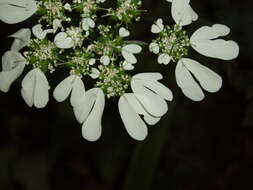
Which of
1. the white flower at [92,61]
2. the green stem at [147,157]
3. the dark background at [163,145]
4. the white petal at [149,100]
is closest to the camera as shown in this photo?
the white petal at [149,100]

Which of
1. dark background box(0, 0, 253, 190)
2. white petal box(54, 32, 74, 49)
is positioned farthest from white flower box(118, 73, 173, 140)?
dark background box(0, 0, 253, 190)

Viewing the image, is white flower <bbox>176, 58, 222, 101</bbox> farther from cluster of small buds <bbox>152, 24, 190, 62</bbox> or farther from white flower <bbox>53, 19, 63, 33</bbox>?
white flower <bbox>53, 19, 63, 33</bbox>

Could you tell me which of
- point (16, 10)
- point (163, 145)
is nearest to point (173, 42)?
point (16, 10)

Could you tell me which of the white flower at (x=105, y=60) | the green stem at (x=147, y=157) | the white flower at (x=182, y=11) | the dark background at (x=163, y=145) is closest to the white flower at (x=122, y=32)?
the white flower at (x=105, y=60)

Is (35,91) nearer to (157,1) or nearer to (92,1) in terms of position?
(92,1)

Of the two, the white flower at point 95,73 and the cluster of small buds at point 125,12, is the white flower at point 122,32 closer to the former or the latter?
the cluster of small buds at point 125,12
